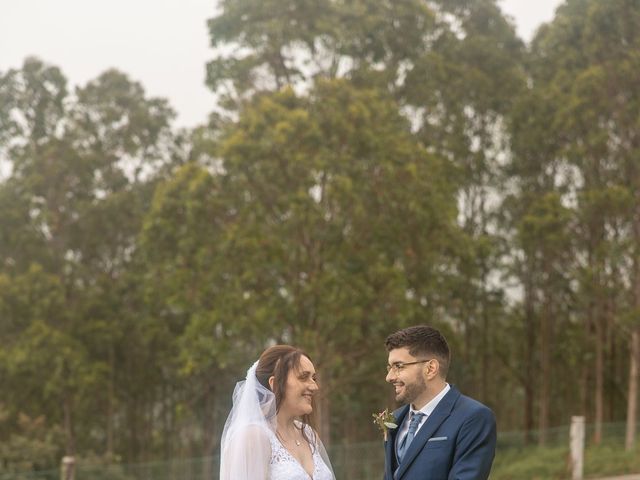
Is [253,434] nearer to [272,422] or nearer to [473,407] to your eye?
[272,422]

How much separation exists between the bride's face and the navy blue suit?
0.70 m

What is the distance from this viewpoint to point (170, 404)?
137 ft

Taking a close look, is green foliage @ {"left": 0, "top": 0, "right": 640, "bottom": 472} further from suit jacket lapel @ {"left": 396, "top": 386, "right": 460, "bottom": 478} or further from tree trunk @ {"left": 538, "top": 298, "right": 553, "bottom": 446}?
suit jacket lapel @ {"left": 396, "top": 386, "right": 460, "bottom": 478}

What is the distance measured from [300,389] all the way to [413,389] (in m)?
0.75

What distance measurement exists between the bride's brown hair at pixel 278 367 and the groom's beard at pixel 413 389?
72 cm

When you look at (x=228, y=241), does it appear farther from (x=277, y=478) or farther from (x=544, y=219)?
(x=277, y=478)

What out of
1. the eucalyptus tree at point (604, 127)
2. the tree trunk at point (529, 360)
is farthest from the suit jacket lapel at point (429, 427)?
the tree trunk at point (529, 360)

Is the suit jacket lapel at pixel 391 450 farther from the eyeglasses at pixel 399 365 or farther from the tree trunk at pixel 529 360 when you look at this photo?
the tree trunk at pixel 529 360

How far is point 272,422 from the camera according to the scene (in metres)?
5.55

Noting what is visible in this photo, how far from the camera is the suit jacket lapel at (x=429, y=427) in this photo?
16.1 ft

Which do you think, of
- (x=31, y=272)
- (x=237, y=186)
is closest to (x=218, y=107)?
(x=237, y=186)

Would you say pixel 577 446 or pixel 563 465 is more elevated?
pixel 577 446

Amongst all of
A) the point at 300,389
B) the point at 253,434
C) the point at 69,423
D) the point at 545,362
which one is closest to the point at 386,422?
the point at 300,389

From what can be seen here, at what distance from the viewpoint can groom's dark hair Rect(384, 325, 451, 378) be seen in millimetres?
4879
